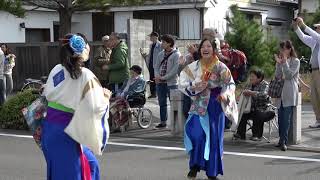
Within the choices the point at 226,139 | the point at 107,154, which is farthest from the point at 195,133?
the point at 226,139

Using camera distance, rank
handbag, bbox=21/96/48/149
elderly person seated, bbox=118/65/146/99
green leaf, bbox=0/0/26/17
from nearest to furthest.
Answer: handbag, bbox=21/96/48/149 < elderly person seated, bbox=118/65/146/99 < green leaf, bbox=0/0/26/17

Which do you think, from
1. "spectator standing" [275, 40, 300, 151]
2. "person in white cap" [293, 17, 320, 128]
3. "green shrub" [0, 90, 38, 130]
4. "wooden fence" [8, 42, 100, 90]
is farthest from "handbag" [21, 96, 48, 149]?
"wooden fence" [8, 42, 100, 90]

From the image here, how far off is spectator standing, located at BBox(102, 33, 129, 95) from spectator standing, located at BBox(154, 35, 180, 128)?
2.30 feet

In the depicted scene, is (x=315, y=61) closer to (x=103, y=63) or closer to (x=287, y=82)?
(x=287, y=82)

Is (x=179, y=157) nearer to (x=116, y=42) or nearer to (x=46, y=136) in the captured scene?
(x=116, y=42)

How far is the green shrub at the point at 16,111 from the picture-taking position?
1215 centimetres

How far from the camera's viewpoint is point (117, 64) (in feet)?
39.5

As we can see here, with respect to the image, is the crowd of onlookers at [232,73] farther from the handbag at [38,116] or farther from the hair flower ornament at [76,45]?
the handbag at [38,116]

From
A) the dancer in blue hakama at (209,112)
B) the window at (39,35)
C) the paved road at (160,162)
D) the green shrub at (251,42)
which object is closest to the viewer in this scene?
the dancer in blue hakama at (209,112)

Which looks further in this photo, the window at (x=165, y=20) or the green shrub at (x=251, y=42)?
the window at (x=165, y=20)

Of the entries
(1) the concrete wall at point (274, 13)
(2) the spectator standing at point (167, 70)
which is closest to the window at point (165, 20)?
(1) the concrete wall at point (274, 13)

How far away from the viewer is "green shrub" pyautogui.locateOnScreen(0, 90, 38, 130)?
12148 mm

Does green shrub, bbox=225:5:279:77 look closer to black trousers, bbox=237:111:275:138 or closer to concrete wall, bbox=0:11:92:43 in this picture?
black trousers, bbox=237:111:275:138

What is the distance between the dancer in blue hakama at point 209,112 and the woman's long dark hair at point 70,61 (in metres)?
2.60
